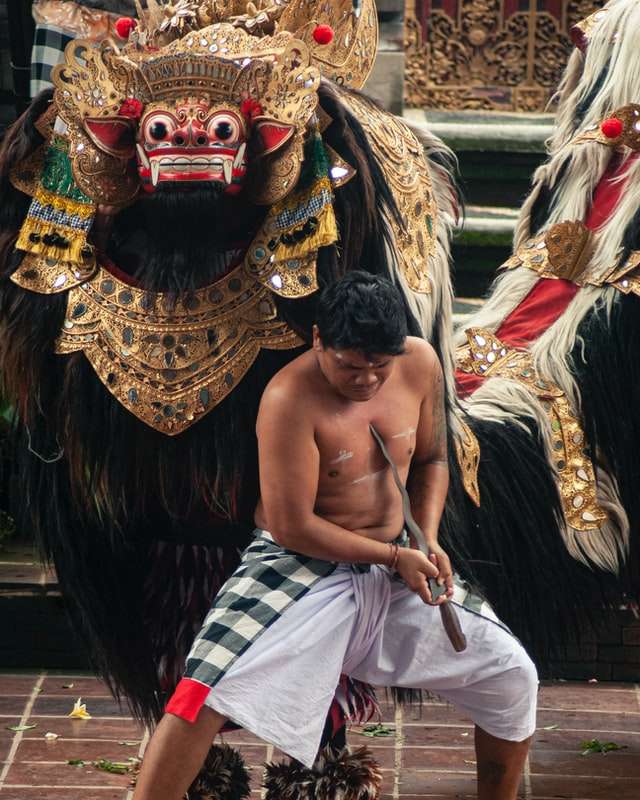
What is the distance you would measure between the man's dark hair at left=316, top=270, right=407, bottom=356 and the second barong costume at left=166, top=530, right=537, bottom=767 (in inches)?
16.1

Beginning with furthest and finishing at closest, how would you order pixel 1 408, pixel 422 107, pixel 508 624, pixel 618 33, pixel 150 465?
pixel 422 107 → pixel 1 408 → pixel 618 33 → pixel 508 624 → pixel 150 465

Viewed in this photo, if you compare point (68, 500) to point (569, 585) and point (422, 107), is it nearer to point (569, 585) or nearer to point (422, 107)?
point (569, 585)

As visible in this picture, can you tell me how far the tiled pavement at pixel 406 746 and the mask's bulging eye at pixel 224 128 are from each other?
60.6 inches

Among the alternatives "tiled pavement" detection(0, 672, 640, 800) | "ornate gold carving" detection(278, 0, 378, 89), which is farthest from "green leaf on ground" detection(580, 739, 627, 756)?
"ornate gold carving" detection(278, 0, 378, 89)

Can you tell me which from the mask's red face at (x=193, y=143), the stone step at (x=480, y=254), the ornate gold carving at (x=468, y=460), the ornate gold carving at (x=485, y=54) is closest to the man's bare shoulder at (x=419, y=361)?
the ornate gold carving at (x=468, y=460)

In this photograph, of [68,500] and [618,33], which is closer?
[68,500]

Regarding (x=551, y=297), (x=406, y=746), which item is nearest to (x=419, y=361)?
(x=551, y=297)

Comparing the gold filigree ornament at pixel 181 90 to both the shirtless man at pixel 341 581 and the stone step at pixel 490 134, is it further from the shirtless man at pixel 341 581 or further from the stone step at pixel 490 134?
the stone step at pixel 490 134

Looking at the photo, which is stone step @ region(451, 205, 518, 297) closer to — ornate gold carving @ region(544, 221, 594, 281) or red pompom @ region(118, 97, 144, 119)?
ornate gold carving @ region(544, 221, 594, 281)

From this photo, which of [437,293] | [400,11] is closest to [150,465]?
[437,293]

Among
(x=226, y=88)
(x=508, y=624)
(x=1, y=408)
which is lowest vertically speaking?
(x=1, y=408)

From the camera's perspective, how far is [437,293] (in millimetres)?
3340

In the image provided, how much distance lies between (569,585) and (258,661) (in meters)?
0.97

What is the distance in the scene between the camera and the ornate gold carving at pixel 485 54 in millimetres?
6863
